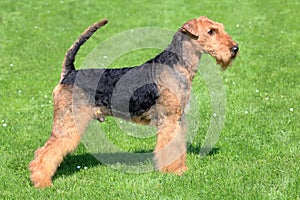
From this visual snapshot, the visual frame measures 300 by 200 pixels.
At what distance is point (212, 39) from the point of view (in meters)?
5.52

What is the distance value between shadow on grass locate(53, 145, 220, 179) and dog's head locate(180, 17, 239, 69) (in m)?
1.48

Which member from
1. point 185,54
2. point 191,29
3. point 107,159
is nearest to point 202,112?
point 107,159

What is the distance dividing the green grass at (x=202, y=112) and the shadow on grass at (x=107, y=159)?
0.03 m

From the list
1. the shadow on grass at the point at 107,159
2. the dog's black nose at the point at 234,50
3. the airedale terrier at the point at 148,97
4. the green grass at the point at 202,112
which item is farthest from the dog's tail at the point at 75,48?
the dog's black nose at the point at 234,50

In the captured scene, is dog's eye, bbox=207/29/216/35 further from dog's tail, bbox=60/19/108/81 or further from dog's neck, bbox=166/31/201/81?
dog's tail, bbox=60/19/108/81

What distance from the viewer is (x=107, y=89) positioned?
5434mm

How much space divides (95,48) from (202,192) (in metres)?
9.01

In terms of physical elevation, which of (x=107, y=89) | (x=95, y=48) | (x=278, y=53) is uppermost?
(x=107, y=89)

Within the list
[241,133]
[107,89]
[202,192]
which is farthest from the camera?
[241,133]

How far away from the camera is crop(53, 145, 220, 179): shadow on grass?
19.6ft

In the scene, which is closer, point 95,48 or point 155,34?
point 95,48

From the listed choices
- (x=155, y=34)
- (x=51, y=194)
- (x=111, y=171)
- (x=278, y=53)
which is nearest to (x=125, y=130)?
(x=111, y=171)

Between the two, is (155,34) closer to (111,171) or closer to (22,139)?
(22,139)

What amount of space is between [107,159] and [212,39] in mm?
2293
